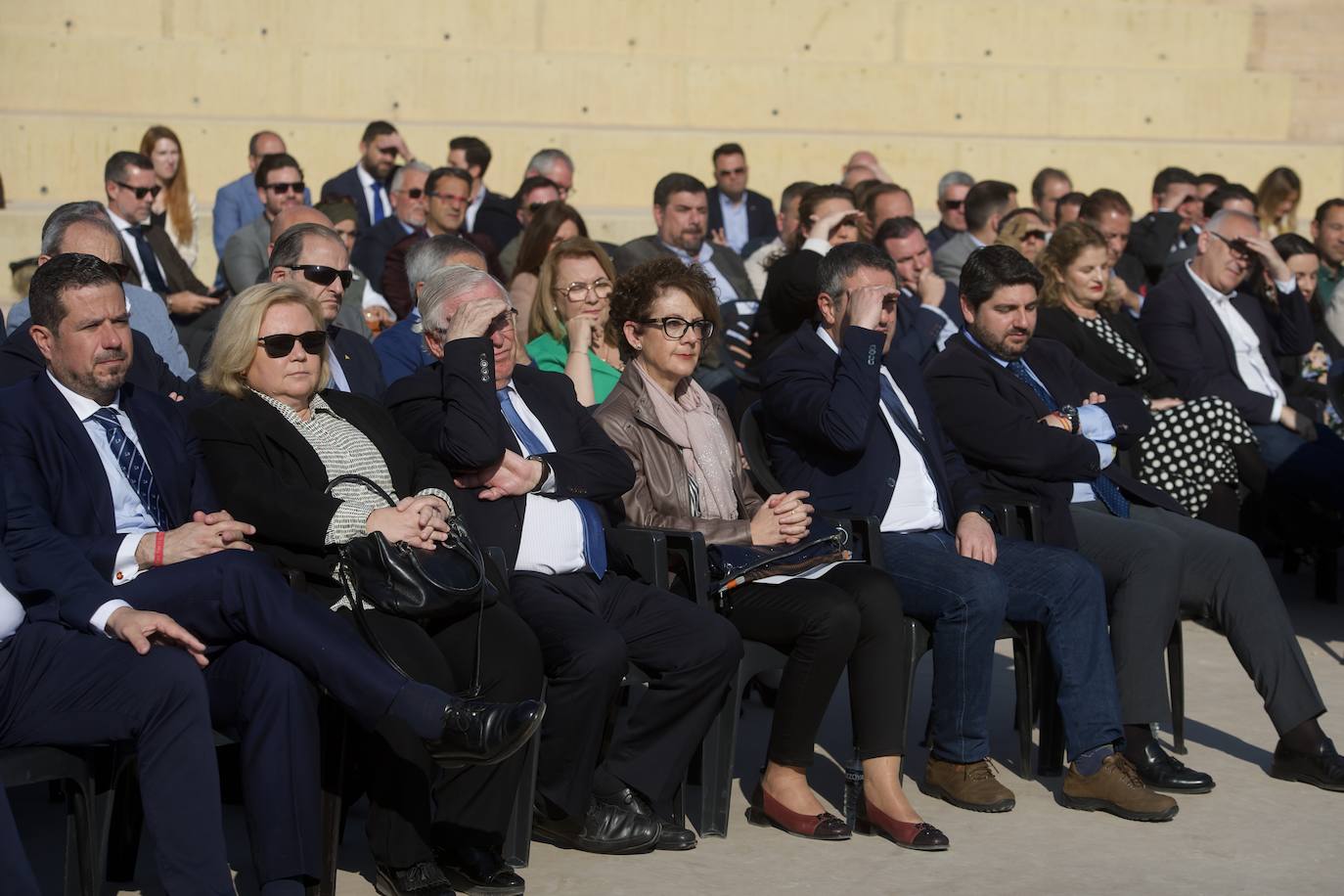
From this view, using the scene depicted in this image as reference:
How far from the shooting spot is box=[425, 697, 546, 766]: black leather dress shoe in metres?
3.87

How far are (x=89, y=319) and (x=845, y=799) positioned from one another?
227 centimetres

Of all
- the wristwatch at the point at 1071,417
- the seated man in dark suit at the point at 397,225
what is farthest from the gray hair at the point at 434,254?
the seated man in dark suit at the point at 397,225

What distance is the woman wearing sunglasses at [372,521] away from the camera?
13.6 ft

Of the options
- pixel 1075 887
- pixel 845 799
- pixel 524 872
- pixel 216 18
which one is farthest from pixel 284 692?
pixel 216 18

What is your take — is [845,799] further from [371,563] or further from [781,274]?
[781,274]

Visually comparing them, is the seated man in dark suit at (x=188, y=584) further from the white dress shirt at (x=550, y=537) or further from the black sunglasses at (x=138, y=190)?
the black sunglasses at (x=138, y=190)

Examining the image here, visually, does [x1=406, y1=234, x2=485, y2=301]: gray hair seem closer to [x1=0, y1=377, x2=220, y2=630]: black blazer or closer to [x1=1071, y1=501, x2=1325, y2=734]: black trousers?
[x1=0, y1=377, x2=220, y2=630]: black blazer

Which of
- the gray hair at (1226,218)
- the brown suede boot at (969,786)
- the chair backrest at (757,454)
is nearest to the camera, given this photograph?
the brown suede boot at (969,786)

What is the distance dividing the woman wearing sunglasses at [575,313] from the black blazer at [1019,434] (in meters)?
1.13

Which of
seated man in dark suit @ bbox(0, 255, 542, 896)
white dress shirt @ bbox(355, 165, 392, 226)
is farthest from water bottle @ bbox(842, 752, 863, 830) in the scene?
white dress shirt @ bbox(355, 165, 392, 226)

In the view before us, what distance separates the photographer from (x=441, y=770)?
13.9ft

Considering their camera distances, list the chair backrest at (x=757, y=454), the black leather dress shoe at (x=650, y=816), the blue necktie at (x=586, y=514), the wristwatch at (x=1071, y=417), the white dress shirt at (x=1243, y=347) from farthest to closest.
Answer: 1. the white dress shirt at (x=1243, y=347)
2. the wristwatch at (x=1071, y=417)
3. the chair backrest at (x=757, y=454)
4. the blue necktie at (x=586, y=514)
5. the black leather dress shoe at (x=650, y=816)

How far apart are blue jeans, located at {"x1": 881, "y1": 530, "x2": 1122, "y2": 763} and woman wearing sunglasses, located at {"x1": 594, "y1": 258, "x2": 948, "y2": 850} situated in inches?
8.3

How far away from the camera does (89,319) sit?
13.8 feet
